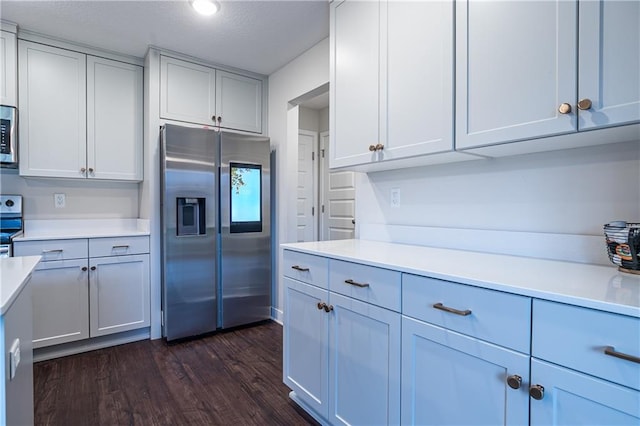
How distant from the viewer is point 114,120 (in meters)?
2.99

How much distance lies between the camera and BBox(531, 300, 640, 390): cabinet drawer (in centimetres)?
Answer: 74

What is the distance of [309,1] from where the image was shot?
87.0 inches

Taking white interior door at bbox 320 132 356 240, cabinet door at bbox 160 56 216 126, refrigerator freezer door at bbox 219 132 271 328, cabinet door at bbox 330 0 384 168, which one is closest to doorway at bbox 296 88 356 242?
white interior door at bbox 320 132 356 240

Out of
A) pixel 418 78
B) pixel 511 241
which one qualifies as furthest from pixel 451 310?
pixel 418 78

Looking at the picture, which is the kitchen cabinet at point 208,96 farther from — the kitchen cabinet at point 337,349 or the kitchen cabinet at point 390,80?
the kitchen cabinet at point 337,349

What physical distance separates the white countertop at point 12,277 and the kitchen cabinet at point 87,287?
1.25 meters

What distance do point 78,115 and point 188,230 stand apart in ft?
4.43

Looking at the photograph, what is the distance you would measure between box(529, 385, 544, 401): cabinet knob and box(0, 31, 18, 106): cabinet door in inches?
140

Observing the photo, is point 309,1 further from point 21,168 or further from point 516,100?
point 21,168

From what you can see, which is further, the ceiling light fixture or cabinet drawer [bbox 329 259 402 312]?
the ceiling light fixture

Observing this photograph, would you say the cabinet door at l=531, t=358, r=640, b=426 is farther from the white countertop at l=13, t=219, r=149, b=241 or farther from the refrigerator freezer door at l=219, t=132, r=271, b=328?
the white countertop at l=13, t=219, r=149, b=241

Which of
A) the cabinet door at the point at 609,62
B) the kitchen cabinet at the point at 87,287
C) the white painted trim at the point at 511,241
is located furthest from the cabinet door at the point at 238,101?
A: the cabinet door at the point at 609,62

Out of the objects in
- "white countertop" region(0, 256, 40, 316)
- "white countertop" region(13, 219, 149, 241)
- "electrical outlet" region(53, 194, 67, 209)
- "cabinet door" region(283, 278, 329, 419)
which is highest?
"electrical outlet" region(53, 194, 67, 209)

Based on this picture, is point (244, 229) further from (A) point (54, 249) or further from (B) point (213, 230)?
(A) point (54, 249)
